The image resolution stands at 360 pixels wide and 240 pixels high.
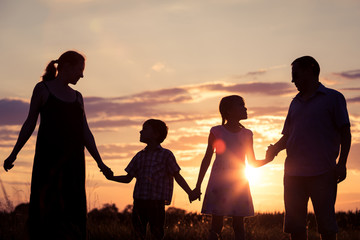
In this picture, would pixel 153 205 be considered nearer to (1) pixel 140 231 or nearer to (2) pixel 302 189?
(1) pixel 140 231

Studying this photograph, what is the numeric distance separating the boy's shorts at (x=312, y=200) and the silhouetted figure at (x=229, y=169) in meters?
0.82

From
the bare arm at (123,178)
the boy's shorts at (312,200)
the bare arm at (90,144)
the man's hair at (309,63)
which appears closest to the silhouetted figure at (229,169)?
the boy's shorts at (312,200)

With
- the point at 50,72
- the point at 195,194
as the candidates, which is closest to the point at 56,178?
the point at 50,72

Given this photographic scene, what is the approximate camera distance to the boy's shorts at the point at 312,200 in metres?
5.63

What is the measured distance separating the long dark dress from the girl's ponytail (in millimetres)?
325

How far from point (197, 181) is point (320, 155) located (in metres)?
1.76

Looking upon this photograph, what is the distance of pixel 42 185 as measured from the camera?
5457 millimetres

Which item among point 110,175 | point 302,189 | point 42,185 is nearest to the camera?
point 42,185

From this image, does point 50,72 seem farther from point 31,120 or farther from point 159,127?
point 159,127

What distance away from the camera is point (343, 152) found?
568 cm

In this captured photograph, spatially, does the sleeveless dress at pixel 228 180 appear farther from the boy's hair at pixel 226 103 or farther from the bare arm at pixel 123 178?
the bare arm at pixel 123 178

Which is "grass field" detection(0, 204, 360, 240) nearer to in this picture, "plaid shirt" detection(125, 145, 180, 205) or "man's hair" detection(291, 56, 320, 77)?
"plaid shirt" detection(125, 145, 180, 205)

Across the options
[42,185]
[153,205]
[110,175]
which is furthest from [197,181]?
[42,185]

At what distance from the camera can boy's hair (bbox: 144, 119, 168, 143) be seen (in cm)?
691
